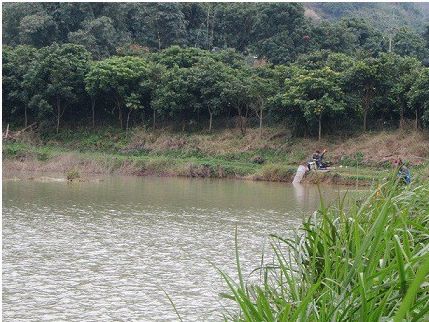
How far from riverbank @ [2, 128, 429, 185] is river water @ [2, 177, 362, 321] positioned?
5044 millimetres

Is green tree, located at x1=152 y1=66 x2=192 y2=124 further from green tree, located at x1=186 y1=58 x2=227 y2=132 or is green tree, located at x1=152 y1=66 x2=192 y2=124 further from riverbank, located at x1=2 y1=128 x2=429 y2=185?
riverbank, located at x1=2 y1=128 x2=429 y2=185

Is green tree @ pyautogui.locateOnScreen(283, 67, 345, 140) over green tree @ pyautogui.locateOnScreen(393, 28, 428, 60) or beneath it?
beneath

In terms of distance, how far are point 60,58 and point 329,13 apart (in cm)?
3863

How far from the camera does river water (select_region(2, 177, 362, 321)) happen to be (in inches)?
268

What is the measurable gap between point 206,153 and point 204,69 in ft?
11.6

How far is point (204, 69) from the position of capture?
29.1m

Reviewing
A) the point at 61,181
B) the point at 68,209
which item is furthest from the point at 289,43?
the point at 68,209

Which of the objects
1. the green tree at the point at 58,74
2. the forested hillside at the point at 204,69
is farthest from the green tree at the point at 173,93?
the green tree at the point at 58,74

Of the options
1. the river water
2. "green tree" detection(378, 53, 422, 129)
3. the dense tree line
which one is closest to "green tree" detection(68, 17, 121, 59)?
the dense tree line

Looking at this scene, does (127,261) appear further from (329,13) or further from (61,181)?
(329,13)

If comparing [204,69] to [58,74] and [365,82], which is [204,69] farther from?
[365,82]

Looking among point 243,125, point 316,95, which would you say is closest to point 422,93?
point 316,95

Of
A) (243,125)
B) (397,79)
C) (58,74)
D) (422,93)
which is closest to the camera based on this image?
(422,93)

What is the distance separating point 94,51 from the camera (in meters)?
34.6
